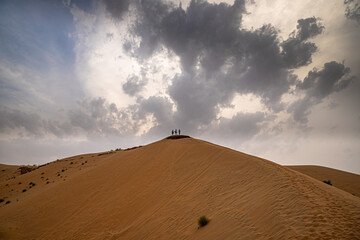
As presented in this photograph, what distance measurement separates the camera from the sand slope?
24.9 meters

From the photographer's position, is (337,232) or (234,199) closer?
(337,232)

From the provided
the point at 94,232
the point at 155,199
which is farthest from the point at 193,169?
the point at 94,232

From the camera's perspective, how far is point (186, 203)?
1083 centimetres

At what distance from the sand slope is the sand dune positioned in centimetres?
2121

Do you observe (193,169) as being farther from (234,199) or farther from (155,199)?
(234,199)

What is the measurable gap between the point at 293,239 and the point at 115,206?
1184 centimetres

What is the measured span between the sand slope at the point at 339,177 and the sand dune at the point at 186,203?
2121 cm

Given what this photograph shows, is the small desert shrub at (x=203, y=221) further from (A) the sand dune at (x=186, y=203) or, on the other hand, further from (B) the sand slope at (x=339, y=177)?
(B) the sand slope at (x=339, y=177)

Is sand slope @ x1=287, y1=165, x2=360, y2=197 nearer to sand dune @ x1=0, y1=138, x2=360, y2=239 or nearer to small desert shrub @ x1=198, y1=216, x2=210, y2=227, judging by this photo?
sand dune @ x1=0, y1=138, x2=360, y2=239

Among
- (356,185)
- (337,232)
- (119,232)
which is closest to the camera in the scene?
(337,232)

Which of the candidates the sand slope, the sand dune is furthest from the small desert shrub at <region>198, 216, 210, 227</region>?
the sand slope


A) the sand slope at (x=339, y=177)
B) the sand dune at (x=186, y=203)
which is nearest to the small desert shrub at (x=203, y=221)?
the sand dune at (x=186, y=203)

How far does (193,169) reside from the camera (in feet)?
51.1

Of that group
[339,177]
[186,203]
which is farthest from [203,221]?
[339,177]
